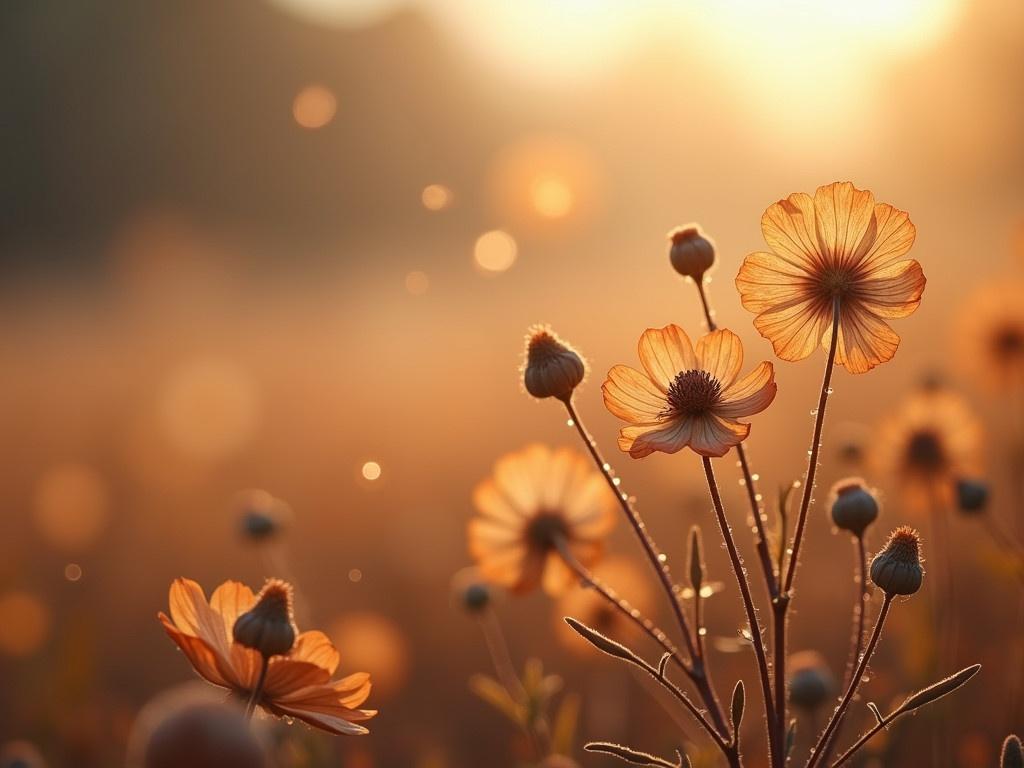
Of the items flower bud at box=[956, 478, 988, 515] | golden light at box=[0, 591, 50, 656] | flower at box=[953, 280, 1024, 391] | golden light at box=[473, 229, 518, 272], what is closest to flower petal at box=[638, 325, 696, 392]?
flower bud at box=[956, 478, 988, 515]

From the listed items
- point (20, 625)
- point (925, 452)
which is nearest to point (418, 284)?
point (20, 625)

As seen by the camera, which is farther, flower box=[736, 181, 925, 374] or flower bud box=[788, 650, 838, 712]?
flower bud box=[788, 650, 838, 712]

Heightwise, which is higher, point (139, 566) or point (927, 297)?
point (927, 297)

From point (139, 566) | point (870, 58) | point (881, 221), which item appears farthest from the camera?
point (870, 58)

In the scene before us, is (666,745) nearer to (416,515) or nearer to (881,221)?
(881,221)

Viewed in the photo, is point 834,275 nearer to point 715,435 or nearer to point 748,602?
point 715,435

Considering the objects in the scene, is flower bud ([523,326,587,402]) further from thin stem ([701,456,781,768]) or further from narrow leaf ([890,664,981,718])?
narrow leaf ([890,664,981,718])

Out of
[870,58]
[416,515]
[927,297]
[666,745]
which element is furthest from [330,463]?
[870,58]

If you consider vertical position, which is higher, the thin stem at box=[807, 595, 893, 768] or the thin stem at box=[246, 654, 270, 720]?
the thin stem at box=[807, 595, 893, 768]
